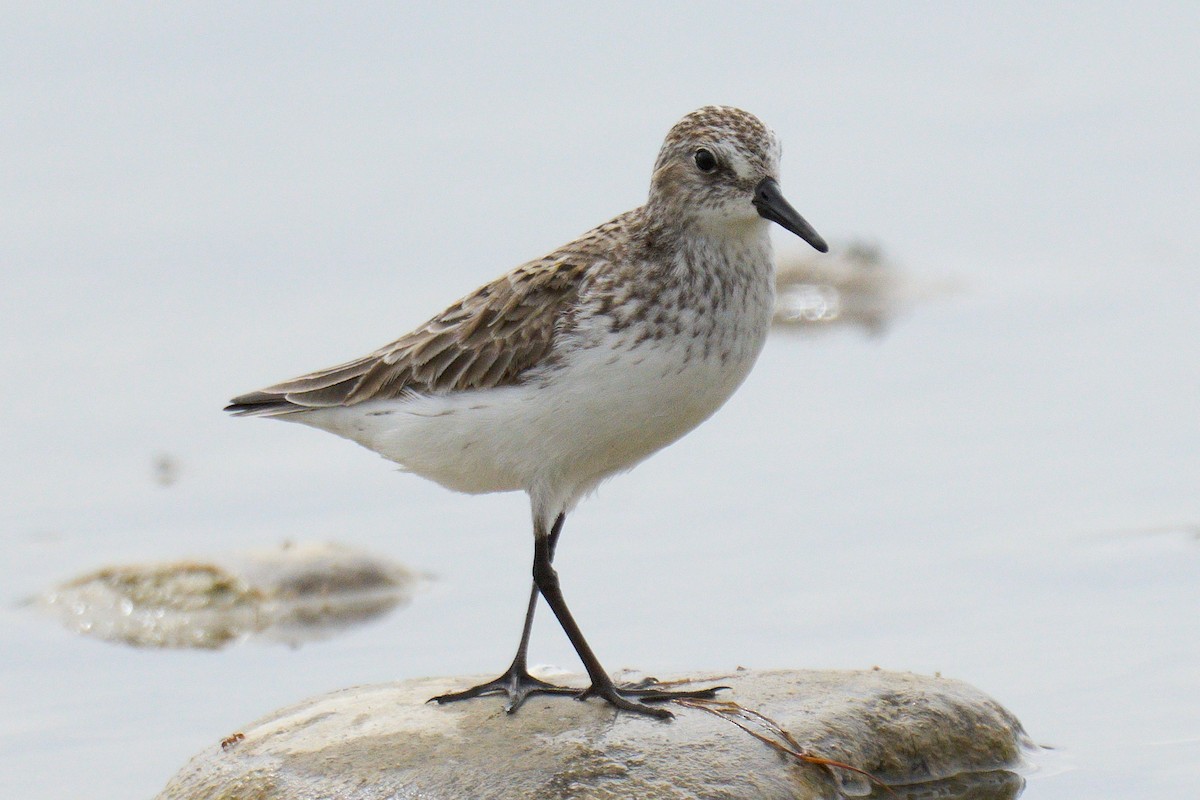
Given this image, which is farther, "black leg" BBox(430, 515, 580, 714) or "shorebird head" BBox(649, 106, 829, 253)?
"black leg" BBox(430, 515, 580, 714)

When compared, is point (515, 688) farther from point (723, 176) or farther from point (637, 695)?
point (723, 176)

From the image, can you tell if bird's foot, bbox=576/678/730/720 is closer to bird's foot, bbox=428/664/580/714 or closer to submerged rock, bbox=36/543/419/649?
bird's foot, bbox=428/664/580/714

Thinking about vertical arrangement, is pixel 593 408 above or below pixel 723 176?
below

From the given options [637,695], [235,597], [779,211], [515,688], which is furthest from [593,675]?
[235,597]

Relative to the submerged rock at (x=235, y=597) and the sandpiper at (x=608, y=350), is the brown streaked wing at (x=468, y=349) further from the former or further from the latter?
the submerged rock at (x=235, y=597)

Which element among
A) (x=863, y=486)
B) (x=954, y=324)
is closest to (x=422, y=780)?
(x=863, y=486)

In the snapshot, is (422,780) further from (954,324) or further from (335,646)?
(954,324)

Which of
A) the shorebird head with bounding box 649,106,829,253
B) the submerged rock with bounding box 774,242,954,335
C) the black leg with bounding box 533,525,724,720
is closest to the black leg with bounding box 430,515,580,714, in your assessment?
the black leg with bounding box 533,525,724,720

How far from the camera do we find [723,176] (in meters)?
8.04

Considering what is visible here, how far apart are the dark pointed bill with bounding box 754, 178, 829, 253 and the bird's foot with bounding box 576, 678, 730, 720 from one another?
69.0 inches

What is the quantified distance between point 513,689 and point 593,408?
123 centimetres

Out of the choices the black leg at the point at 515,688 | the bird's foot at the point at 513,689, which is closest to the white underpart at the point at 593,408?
the black leg at the point at 515,688

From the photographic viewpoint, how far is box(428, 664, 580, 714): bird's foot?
834 cm

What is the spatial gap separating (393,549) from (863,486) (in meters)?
2.45
